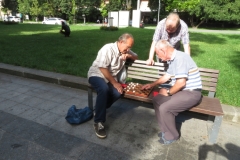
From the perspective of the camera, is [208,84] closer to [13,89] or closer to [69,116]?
[69,116]

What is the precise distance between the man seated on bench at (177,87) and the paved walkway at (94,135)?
33 cm

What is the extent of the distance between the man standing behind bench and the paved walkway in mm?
298

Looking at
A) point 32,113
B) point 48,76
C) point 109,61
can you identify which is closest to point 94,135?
point 109,61

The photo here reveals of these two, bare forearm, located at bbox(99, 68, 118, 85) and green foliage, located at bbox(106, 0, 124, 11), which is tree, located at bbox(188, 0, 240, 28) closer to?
green foliage, located at bbox(106, 0, 124, 11)

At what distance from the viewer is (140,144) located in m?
2.68

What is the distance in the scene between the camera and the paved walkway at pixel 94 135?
248cm

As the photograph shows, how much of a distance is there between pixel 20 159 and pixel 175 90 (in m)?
2.16

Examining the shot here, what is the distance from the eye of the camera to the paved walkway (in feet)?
8.15

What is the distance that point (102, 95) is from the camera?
2.83m

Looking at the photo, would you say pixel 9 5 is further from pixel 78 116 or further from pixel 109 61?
pixel 109 61

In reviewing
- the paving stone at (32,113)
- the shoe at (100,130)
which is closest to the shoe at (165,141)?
the shoe at (100,130)

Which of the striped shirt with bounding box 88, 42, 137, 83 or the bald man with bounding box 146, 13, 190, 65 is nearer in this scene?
the striped shirt with bounding box 88, 42, 137, 83

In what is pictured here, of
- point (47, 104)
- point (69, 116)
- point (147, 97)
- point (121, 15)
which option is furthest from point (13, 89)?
point (121, 15)

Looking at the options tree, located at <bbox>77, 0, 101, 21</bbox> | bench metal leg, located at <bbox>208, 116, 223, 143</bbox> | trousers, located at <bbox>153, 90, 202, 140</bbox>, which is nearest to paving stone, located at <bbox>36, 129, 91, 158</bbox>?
trousers, located at <bbox>153, 90, 202, 140</bbox>
